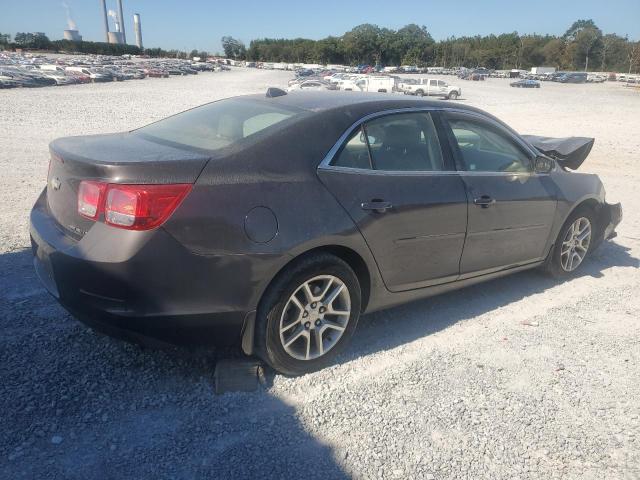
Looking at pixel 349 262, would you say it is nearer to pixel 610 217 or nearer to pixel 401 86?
pixel 610 217

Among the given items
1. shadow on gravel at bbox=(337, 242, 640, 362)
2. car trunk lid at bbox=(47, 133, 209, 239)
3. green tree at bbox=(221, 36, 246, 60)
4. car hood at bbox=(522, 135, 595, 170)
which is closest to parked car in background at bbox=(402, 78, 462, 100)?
car hood at bbox=(522, 135, 595, 170)

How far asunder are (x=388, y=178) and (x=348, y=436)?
62.2 inches

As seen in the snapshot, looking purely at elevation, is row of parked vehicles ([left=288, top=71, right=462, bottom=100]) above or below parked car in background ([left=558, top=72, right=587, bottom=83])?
above

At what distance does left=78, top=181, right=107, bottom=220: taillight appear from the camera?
269 centimetres

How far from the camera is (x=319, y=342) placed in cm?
327

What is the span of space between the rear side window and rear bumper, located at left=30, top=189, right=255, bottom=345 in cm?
103

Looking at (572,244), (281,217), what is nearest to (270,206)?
(281,217)

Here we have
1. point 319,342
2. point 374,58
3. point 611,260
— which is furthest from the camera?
point 374,58

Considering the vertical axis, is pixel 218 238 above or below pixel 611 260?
above

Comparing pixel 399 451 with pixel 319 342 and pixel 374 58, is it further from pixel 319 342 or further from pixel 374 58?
pixel 374 58

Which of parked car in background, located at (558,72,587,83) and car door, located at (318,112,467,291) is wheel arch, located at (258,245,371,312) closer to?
car door, located at (318,112,467,291)

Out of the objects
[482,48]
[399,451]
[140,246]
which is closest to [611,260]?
[399,451]

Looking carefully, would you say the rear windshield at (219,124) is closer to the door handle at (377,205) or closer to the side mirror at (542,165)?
the door handle at (377,205)

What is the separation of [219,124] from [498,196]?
2111mm
